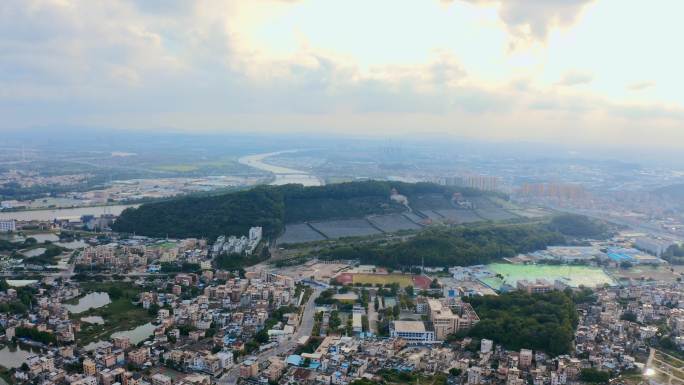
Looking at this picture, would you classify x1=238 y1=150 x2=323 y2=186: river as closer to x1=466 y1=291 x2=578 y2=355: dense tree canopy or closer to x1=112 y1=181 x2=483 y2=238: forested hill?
x1=112 y1=181 x2=483 y2=238: forested hill

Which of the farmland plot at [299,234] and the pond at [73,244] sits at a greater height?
the farmland plot at [299,234]

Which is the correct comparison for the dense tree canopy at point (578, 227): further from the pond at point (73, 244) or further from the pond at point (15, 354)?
the pond at point (15, 354)

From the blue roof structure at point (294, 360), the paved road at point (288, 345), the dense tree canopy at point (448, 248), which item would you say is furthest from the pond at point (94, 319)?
the dense tree canopy at point (448, 248)

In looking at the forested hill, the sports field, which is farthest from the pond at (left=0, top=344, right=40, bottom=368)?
the forested hill

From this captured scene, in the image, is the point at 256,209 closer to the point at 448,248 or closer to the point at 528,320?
the point at 448,248

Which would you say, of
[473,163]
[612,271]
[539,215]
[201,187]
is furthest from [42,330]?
[473,163]

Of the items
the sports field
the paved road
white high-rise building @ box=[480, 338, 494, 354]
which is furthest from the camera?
the sports field
